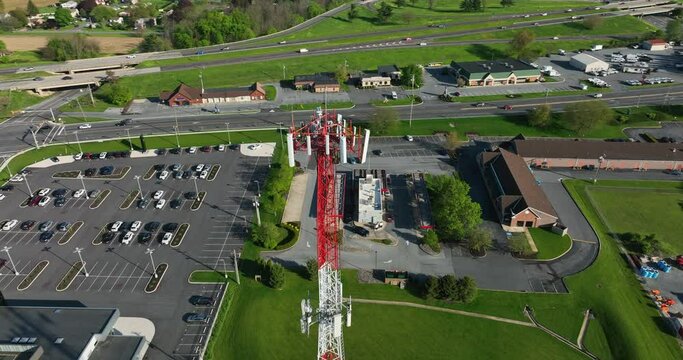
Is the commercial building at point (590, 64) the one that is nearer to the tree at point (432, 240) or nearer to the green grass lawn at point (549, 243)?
the green grass lawn at point (549, 243)

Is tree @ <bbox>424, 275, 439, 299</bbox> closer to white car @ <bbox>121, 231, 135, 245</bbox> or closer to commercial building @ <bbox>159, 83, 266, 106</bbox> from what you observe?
white car @ <bbox>121, 231, 135, 245</bbox>

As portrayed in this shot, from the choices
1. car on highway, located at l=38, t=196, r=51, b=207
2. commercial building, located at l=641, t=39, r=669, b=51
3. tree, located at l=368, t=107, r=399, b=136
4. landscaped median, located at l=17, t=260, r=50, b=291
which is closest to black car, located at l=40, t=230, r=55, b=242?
landscaped median, located at l=17, t=260, r=50, b=291

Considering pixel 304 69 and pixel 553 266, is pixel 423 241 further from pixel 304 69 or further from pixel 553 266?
pixel 304 69

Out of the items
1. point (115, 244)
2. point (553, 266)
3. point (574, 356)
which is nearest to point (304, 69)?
point (115, 244)

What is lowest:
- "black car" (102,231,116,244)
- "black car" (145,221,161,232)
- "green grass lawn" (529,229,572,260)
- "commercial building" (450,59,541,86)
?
"green grass lawn" (529,229,572,260)

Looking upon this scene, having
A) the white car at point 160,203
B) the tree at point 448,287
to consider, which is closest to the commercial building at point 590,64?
the tree at point 448,287

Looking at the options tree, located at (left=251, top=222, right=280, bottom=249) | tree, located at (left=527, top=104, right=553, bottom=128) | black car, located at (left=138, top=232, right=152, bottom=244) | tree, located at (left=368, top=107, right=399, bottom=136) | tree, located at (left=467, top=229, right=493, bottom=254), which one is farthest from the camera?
tree, located at (left=527, top=104, right=553, bottom=128)
